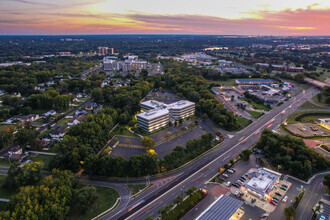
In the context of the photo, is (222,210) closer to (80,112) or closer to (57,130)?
(57,130)

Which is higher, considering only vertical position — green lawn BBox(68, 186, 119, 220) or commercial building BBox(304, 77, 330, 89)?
commercial building BBox(304, 77, 330, 89)

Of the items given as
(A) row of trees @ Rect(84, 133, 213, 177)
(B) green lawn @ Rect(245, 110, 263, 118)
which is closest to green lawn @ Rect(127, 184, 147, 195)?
(A) row of trees @ Rect(84, 133, 213, 177)

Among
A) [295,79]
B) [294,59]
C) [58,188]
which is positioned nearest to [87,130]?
[58,188]

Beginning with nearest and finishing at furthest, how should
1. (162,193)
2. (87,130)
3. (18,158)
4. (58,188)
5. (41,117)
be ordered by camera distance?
1. (58,188)
2. (162,193)
3. (18,158)
4. (87,130)
5. (41,117)

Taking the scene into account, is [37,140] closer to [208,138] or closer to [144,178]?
[144,178]

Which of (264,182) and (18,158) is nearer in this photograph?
(264,182)

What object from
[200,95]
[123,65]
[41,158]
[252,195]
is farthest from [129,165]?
[123,65]

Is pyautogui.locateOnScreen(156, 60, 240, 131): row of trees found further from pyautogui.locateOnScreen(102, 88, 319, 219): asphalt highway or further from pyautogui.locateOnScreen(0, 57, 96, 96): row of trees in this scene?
pyautogui.locateOnScreen(0, 57, 96, 96): row of trees
